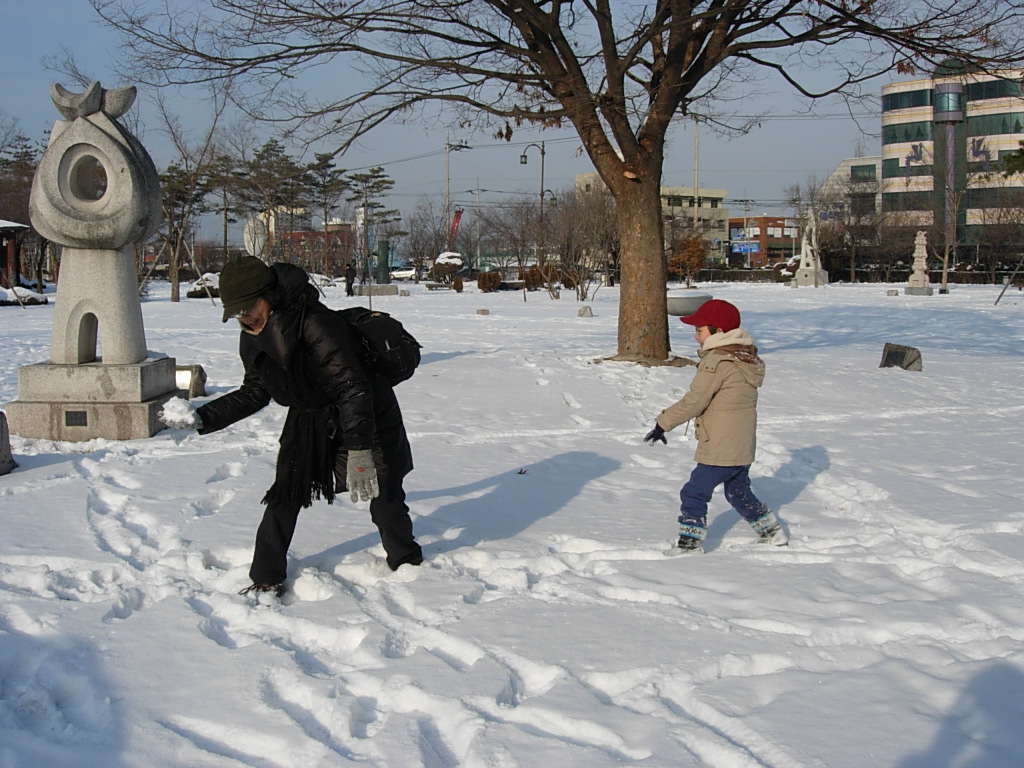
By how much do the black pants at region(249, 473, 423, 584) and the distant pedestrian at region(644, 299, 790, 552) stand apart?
1.40 m

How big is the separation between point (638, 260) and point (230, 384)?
5.59 metres

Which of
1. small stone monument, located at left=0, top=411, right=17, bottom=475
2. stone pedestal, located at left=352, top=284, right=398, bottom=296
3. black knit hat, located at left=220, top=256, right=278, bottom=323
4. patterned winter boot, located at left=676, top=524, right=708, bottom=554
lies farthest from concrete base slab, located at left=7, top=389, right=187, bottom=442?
stone pedestal, located at left=352, top=284, right=398, bottom=296

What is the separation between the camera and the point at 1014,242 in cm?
5006

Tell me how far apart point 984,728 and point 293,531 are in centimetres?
300

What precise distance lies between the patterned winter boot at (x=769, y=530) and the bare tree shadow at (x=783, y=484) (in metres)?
0.26

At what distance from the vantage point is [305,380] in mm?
4035

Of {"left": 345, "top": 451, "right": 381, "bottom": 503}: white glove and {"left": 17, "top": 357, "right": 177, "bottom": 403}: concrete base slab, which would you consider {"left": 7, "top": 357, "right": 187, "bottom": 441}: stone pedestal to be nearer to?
{"left": 17, "top": 357, "right": 177, "bottom": 403}: concrete base slab

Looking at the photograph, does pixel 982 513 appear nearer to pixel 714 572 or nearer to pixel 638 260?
pixel 714 572

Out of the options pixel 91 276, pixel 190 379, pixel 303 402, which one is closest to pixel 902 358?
pixel 190 379

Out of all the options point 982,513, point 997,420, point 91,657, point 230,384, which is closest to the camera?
point 91,657

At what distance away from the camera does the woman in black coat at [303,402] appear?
3.90 metres

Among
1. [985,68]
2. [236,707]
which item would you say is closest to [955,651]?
[236,707]

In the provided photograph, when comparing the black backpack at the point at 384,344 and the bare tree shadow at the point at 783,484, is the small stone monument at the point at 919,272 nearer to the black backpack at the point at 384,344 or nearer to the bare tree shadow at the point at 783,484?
the bare tree shadow at the point at 783,484

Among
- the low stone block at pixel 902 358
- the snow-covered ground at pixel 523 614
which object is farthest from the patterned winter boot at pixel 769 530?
the low stone block at pixel 902 358
